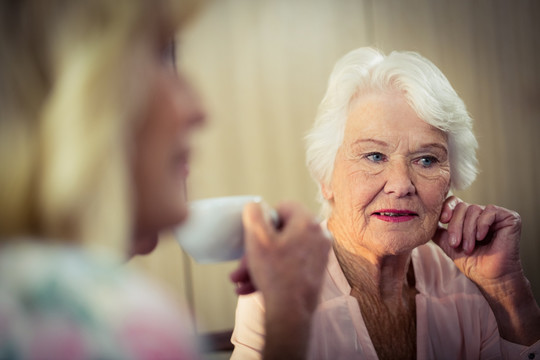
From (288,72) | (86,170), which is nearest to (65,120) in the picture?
(86,170)

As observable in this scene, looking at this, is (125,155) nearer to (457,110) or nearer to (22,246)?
(22,246)

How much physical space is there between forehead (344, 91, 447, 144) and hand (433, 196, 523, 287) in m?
0.20

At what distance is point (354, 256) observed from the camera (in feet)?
4.06

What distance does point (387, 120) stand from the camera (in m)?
1.17

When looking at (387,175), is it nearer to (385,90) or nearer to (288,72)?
(385,90)

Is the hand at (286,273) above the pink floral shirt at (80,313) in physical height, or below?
below

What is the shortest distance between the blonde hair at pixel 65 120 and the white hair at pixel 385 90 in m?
0.84

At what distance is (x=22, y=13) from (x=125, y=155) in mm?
140

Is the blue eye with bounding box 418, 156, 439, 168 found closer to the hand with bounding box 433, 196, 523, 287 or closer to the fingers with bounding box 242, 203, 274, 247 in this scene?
the hand with bounding box 433, 196, 523, 287

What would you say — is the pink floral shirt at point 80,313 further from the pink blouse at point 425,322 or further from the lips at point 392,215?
the lips at point 392,215

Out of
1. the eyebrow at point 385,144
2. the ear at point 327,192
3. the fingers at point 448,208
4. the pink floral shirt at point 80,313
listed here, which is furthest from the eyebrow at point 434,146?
the pink floral shirt at point 80,313

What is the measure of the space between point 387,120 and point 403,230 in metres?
0.25

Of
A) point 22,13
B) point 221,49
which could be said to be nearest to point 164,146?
point 22,13

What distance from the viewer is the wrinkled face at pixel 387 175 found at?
117cm
